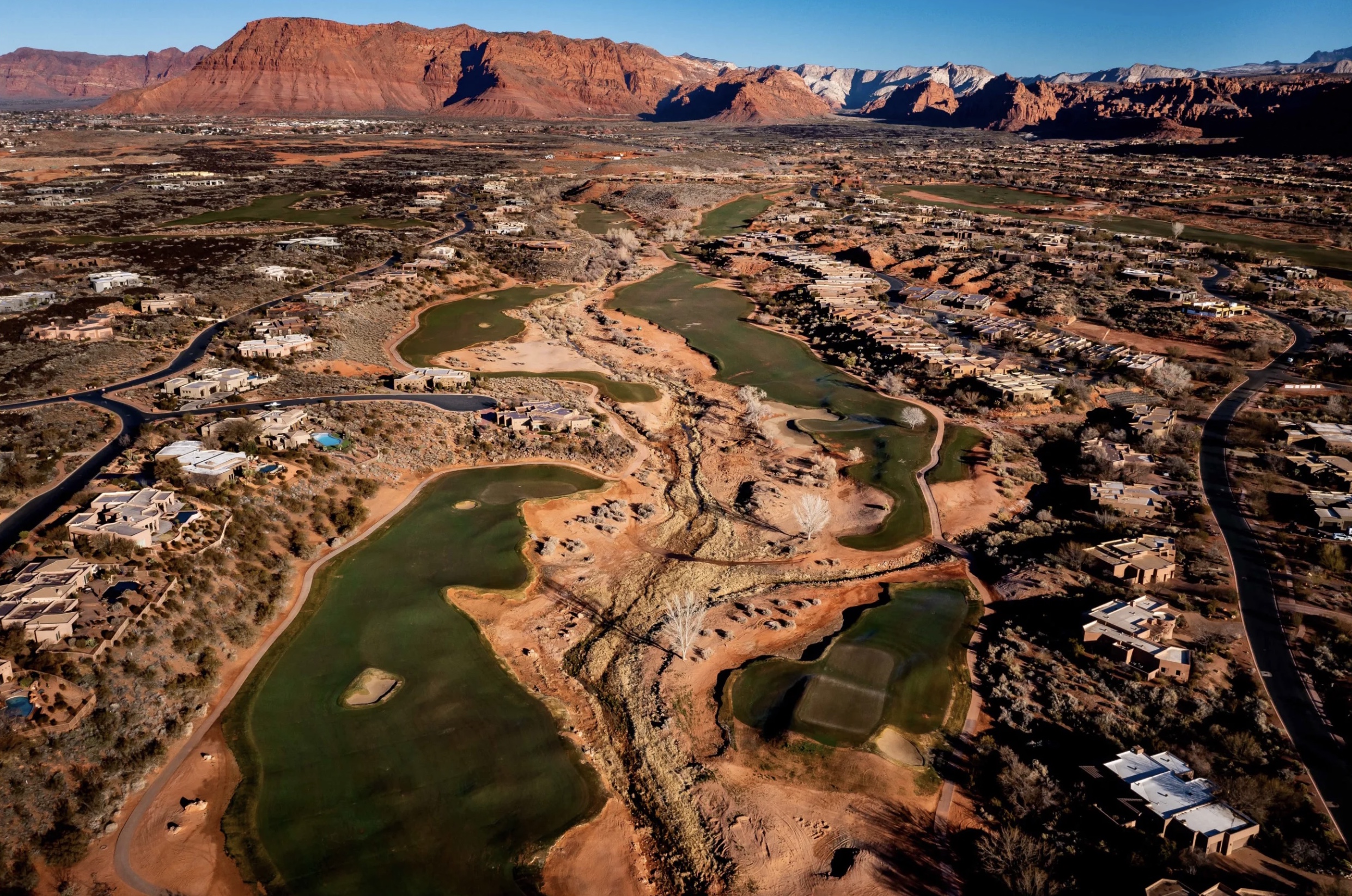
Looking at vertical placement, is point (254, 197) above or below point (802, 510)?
above

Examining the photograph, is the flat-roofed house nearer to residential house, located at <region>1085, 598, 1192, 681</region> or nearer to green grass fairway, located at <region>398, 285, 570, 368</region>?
residential house, located at <region>1085, 598, 1192, 681</region>

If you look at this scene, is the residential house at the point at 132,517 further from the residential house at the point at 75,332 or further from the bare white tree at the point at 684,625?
the residential house at the point at 75,332

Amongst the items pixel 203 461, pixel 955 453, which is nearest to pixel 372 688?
pixel 203 461

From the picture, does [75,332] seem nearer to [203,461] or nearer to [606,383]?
[203,461]

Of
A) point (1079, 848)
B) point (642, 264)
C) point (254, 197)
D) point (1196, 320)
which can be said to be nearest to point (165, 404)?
point (1079, 848)

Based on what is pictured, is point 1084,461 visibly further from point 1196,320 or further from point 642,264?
point 642,264

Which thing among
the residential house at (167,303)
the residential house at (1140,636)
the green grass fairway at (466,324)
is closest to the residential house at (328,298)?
the green grass fairway at (466,324)

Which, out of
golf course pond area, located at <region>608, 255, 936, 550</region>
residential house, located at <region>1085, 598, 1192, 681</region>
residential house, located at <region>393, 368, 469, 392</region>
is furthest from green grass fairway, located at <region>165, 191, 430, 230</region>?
residential house, located at <region>1085, 598, 1192, 681</region>
